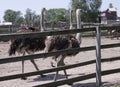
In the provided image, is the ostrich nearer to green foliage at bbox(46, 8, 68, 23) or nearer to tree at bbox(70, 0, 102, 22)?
tree at bbox(70, 0, 102, 22)

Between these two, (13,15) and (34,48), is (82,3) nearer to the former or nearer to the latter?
(13,15)

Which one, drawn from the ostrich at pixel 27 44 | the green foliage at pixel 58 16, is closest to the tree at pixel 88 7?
the green foliage at pixel 58 16

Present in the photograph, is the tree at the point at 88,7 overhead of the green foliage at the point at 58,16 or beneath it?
overhead

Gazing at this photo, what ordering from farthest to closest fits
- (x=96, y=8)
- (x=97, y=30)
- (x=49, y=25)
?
(x=96, y=8)
(x=49, y=25)
(x=97, y=30)

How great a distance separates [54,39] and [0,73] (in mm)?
2575

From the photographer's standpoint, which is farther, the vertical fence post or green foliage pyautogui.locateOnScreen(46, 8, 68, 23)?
green foliage pyautogui.locateOnScreen(46, 8, 68, 23)

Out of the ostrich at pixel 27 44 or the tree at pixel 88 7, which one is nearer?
the ostrich at pixel 27 44

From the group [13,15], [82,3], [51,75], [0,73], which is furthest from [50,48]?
[13,15]

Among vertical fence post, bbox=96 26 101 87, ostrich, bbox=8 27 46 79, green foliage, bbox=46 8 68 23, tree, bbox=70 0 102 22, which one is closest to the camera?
vertical fence post, bbox=96 26 101 87

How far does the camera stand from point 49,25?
35031 mm

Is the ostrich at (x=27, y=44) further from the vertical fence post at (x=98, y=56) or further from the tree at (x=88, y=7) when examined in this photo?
the tree at (x=88, y=7)

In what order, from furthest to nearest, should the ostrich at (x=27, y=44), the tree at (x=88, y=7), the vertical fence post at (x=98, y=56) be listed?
the tree at (x=88, y=7) → the ostrich at (x=27, y=44) → the vertical fence post at (x=98, y=56)

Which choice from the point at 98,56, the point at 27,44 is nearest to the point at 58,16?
the point at 27,44

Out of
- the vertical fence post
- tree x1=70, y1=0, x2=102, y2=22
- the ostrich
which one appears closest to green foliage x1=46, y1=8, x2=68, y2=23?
tree x1=70, y1=0, x2=102, y2=22
